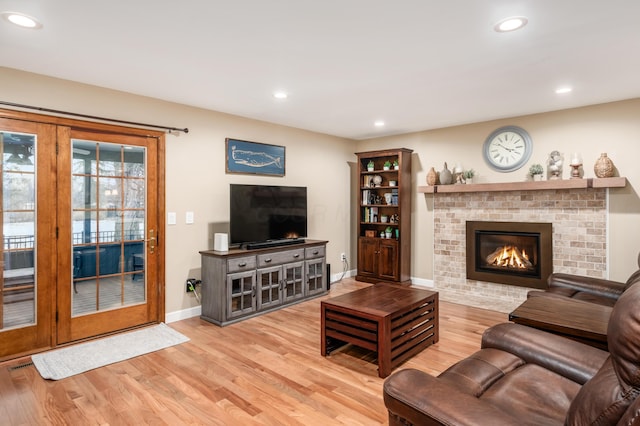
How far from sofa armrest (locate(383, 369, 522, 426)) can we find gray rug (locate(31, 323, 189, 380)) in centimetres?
263

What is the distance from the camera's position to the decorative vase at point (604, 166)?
4.01 m

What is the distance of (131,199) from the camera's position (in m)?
3.79

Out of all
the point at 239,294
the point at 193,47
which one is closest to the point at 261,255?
the point at 239,294

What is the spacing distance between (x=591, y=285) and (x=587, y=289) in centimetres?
5

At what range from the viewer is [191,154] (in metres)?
4.23

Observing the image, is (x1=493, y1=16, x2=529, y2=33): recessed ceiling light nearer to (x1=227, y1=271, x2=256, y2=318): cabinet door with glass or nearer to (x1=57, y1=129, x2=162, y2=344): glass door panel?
(x1=227, y1=271, x2=256, y2=318): cabinet door with glass

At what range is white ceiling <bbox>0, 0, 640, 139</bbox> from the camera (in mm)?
2148

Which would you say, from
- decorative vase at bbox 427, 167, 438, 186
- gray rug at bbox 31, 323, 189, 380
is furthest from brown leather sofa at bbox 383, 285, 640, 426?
decorative vase at bbox 427, 167, 438, 186

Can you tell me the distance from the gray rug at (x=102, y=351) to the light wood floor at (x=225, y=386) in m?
0.09

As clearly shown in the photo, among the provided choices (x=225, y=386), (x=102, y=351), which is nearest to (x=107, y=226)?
(x=102, y=351)

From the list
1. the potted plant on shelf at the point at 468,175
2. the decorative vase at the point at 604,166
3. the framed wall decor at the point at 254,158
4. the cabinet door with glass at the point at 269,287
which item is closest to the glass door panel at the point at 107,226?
the framed wall decor at the point at 254,158

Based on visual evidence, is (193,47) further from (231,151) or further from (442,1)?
(231,151)

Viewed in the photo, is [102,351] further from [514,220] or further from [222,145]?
[514,220]

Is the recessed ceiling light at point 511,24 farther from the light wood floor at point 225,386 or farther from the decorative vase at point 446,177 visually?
the decorative vase at point 446,177
